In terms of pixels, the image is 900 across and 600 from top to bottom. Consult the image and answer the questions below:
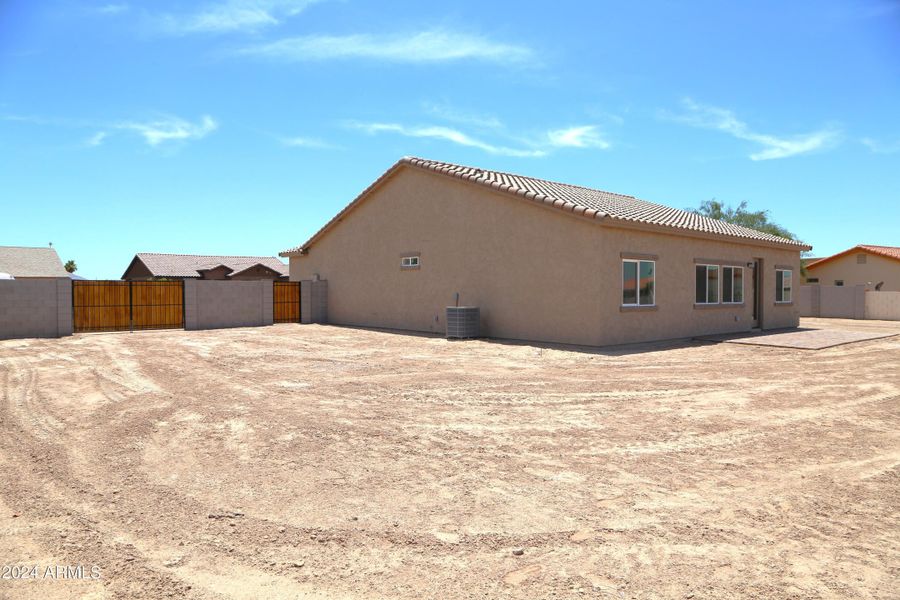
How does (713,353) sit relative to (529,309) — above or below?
below

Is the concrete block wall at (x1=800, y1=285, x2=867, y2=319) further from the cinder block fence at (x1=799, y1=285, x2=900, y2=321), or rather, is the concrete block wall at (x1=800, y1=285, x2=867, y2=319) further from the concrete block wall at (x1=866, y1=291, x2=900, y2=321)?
the concrete block wall at (x1=866, y1=291, x2=900, y2=321)

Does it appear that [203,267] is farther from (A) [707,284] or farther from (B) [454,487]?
(B) [454,487]

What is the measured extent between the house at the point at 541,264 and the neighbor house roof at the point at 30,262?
33.1 m

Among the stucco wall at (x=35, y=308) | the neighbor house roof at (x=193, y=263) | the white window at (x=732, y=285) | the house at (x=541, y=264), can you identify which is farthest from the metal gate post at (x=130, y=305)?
the neighbor house roof at (x=193, y=263)

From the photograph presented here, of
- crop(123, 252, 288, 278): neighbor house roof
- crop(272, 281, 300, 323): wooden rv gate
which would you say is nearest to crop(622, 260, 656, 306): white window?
crop(272, 281, 300, 323): wooden rv gate

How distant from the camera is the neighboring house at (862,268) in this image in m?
37.2

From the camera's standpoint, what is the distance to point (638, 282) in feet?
53.2

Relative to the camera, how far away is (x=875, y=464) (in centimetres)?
564

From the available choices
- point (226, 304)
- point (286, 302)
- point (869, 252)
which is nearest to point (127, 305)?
point (226, 304)

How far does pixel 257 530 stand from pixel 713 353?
1280 cm

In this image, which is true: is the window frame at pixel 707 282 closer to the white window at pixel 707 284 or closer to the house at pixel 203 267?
the white window at pixel 707 284

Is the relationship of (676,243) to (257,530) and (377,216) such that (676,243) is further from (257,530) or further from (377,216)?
(257,530)

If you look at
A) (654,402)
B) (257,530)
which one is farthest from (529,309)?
(257,530)

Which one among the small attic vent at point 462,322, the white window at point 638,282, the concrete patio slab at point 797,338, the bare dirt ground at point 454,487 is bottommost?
the bare dirt ground at point 454,487
